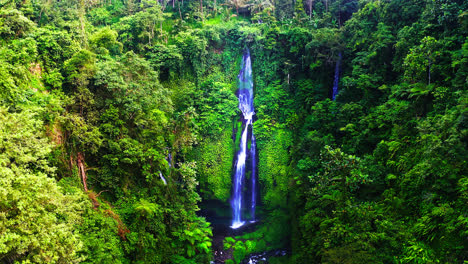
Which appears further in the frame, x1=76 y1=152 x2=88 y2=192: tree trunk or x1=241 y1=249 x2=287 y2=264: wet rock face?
x1=241 y1=249 x2=287 y2=264: wet rock face

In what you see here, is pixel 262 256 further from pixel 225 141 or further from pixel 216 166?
pixel 225 141

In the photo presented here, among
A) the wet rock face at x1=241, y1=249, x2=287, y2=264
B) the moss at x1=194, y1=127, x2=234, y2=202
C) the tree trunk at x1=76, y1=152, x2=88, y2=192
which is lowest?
the wet rock face at x1=241, y1=249, x2=287, y2=264

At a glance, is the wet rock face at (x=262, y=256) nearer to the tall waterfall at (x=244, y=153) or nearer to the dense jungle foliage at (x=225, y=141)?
the dense jungle foliage at (x=225, y=141)

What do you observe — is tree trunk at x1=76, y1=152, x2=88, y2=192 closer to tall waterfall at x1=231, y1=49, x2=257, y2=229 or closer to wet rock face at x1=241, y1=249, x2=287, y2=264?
wet rock face at x1=241, y1=249, x2=287, y2=264

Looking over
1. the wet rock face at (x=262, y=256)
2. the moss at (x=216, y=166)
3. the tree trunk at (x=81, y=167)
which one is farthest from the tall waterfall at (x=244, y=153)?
the tree trunk at (x=81, y=167)

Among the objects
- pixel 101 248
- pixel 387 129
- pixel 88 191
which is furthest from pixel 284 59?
pixel 101 248

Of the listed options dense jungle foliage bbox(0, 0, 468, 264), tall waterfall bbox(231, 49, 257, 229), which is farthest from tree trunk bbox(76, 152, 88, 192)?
tall waterfall bbox(231, 49, 257, 229)
